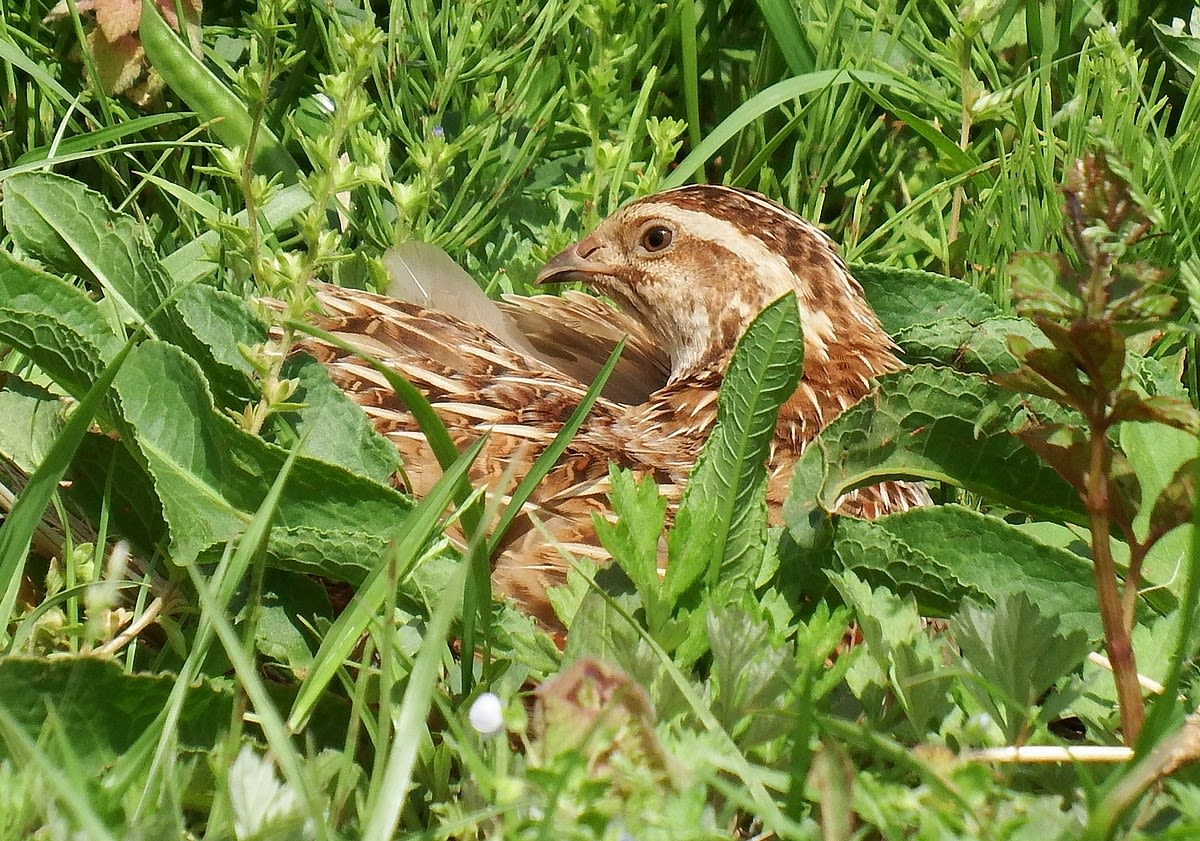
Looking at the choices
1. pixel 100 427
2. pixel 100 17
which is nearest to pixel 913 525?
pixel 100 427

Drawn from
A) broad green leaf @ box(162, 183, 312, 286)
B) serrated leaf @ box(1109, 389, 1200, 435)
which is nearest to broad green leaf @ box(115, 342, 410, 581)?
broad green leaf @ box(162, 183, 312, 286)

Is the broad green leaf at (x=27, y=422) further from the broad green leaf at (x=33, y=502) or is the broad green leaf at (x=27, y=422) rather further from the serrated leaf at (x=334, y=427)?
the broad green leaf at (x=33, y=502)

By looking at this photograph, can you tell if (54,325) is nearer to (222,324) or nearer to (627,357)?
(222,324)

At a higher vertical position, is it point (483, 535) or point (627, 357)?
point (483, 535)

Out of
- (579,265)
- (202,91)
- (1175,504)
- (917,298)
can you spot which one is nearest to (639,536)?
(1175,504)

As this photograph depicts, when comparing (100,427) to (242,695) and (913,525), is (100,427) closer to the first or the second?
(242,695)

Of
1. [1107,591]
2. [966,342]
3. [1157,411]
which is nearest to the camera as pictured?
[1157,411]

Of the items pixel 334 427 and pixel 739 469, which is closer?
pixel 739 469
